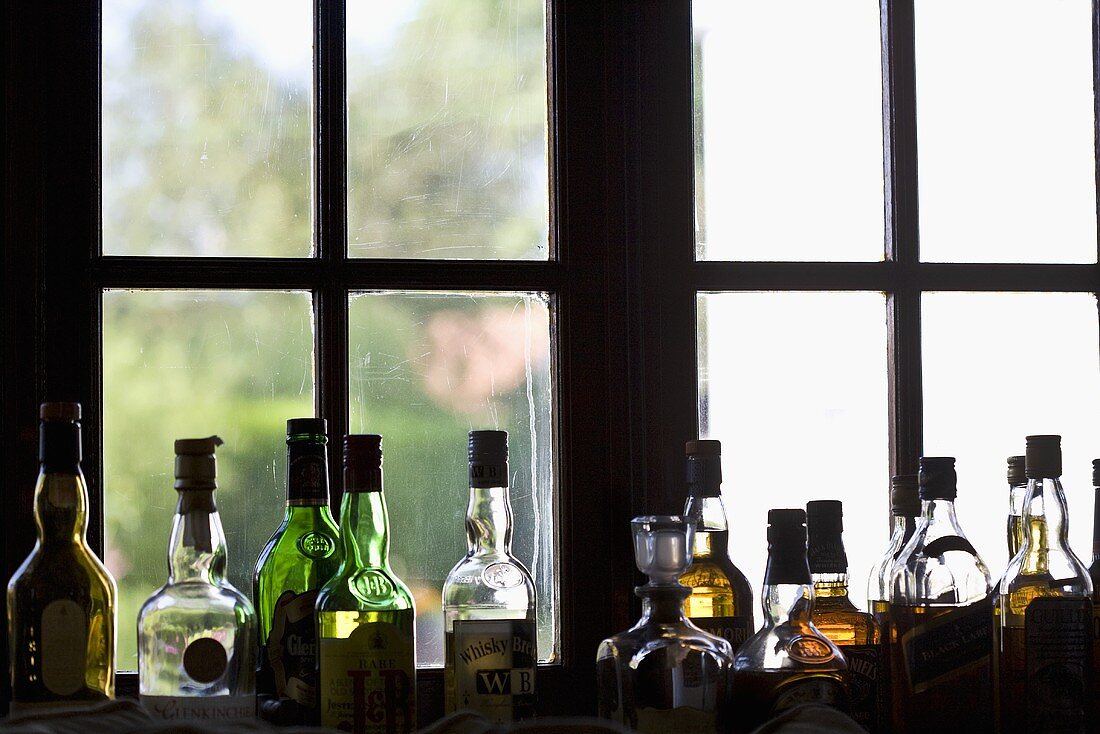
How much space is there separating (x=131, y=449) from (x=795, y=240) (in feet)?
2.48

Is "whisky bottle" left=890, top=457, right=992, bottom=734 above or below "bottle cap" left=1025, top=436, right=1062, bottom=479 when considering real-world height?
below

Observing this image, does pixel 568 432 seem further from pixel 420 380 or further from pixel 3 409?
pixel 3 409

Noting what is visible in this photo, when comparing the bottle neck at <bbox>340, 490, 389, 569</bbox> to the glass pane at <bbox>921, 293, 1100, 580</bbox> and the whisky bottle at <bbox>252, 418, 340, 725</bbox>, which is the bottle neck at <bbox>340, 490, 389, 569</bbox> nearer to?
the whisky bottle at <bbox>252, 418, 340, 725</bbox>

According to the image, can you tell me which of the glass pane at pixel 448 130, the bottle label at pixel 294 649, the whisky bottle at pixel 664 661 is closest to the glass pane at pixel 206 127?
the glass pane at pixel 448 130

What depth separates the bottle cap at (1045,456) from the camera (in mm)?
1152

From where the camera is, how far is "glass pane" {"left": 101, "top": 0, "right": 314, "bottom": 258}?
1.27 metres

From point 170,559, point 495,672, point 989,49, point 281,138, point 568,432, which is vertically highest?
point 989,49

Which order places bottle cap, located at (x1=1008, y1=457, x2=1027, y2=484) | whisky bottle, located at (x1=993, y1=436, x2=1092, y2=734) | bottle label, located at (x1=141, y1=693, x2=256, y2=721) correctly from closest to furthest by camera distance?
bottle label, located at (x1=141, y1=693, x2=256, y2=721) → whisky bottle, located at (x1=993, y1=436, x2=1092, y2=734) → bottle cap, located at (x1=1008, y1=457, x2=1027, y2=484)

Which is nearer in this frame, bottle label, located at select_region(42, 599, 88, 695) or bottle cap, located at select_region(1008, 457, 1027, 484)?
bottle label, located at select_region(42, 599, 88, 695)

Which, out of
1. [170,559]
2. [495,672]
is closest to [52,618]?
[170,559]

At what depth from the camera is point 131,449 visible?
4.07ft

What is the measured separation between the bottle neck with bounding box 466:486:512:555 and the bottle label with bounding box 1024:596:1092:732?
499 mm

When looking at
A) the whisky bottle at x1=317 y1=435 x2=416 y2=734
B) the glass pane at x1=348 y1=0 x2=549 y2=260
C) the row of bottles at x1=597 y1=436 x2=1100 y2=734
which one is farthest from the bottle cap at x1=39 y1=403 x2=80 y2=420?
the row of bottles at x1=597 y1=436 x2=1100 y2=734

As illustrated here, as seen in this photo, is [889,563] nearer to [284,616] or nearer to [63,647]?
[284,616]
